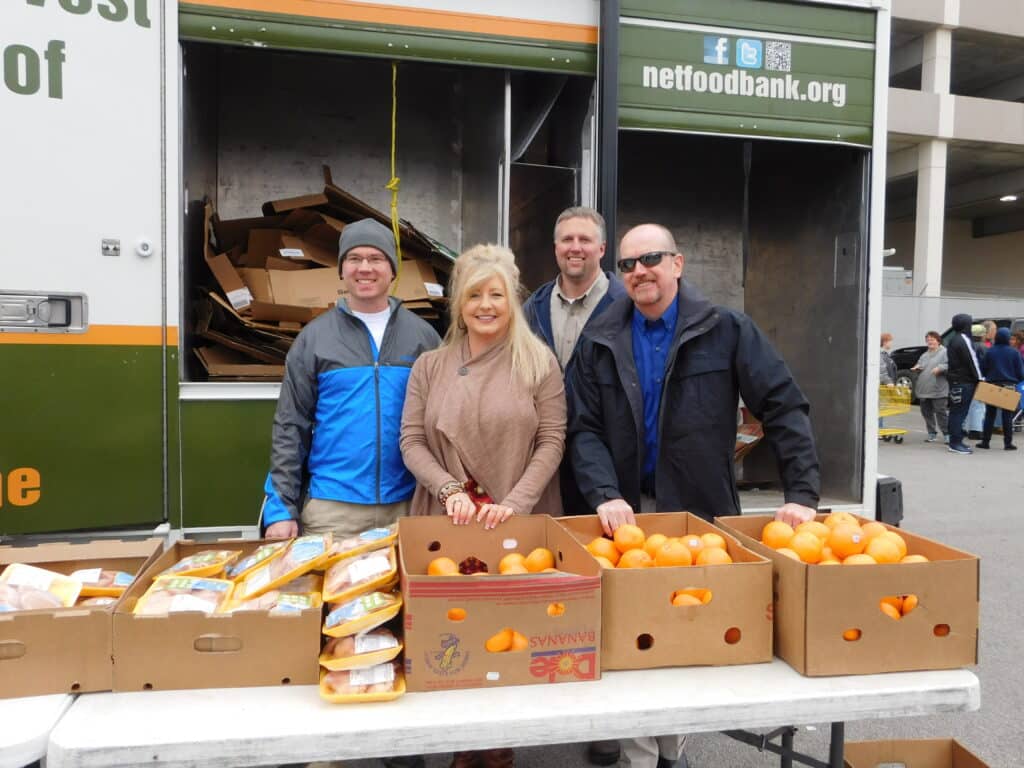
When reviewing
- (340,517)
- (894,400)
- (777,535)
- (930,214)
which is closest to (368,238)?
(340,517)

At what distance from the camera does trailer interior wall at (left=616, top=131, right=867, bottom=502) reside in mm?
3787

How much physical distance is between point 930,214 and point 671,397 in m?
21.1

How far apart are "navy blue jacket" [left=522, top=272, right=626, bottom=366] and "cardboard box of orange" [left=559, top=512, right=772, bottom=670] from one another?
1396 millimetres

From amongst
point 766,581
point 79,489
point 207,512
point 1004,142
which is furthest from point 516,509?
point 1004,142

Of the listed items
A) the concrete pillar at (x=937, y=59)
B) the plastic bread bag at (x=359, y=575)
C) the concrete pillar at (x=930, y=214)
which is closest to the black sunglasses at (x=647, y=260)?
the plastic bread bag at (x=359, y=575)

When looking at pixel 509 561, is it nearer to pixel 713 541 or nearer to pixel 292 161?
pixel 713 541

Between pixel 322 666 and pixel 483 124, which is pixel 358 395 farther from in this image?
pixel 483 124

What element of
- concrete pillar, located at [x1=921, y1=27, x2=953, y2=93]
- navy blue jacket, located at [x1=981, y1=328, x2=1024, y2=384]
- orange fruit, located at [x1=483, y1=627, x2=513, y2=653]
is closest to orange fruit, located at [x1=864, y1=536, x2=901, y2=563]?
orange fruit, located at [x1=483, y1=627, x2=513, y2=653]

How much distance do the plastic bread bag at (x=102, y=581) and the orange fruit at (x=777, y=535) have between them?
143 cm

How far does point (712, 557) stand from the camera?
5.51ft

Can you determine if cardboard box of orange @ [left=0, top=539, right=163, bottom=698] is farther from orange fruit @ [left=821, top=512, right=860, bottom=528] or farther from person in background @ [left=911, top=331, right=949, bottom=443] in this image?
person in background @ [left=911, top=331, right=949, bottom=443]

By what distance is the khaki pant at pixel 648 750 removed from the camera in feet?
6.89

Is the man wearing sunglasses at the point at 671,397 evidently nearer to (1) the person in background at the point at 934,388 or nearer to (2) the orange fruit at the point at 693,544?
(2) the orange fruit at the point at 693,544

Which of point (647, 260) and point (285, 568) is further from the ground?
point (647, 260)
